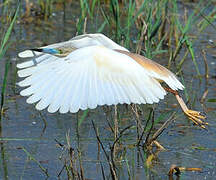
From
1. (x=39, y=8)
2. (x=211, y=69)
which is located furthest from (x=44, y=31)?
(x=211, y=69)

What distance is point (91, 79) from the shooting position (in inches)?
154

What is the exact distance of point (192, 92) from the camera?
224 inches

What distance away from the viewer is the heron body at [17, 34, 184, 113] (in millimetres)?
3725

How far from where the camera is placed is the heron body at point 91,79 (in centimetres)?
372

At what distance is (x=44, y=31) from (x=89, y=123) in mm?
2651

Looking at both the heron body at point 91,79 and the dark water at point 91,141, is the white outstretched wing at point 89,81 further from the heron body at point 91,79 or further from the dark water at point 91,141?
the dark water at point 91,141

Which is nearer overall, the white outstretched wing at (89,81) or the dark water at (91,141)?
the white outstretched wing at (89,81)

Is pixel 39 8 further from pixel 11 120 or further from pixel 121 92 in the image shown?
pixel 121 92

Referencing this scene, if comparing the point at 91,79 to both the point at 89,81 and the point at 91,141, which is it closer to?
the point at 89,81

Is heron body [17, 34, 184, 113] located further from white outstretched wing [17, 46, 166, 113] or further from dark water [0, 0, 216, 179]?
dark water [0, 0, 216, 179]

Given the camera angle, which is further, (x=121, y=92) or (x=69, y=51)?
(x=69, y=51)

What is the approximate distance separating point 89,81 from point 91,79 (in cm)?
3

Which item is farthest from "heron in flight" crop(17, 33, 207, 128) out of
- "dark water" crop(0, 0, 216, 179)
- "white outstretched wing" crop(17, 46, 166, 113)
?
"dark water" crop(0, 0, 216, 179)

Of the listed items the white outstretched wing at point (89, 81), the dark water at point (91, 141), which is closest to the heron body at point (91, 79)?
the white outstretched wing at point (89, 81)
